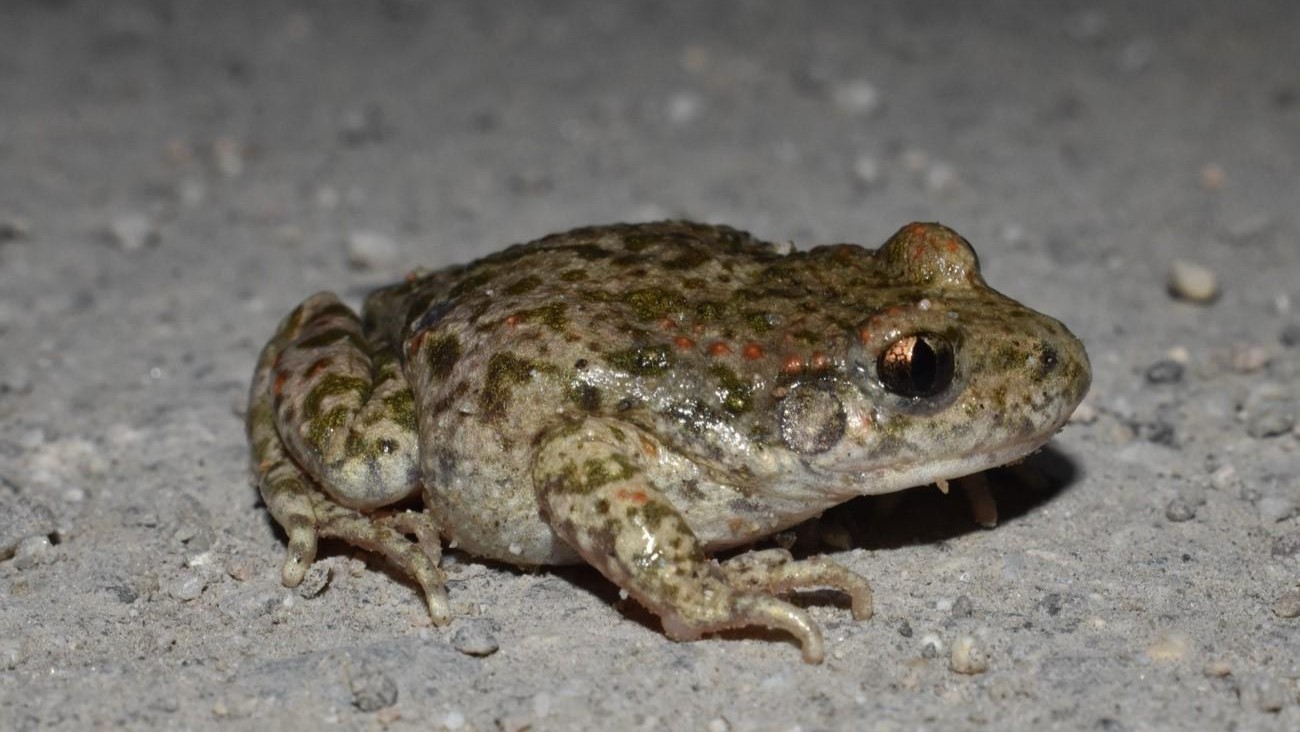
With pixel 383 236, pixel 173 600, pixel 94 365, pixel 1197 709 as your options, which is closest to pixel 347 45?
pixel 383 236

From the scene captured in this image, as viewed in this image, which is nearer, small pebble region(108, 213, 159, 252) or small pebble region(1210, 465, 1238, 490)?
small pebble region(1210, 465, 1238, 490)

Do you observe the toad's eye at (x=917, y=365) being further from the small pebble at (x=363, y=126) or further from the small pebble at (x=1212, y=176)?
the small pebble at (x=363, y=126)

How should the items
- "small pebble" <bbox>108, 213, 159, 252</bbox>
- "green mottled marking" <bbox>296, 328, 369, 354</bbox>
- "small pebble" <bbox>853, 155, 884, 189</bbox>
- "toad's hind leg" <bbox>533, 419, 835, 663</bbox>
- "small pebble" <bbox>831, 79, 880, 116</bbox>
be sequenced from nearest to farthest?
"toad's hind leg" <bbox>533, 419, 835, 663</bbox>, "green mottled marking" <bbox>296, 328, 369, 354</bbox>, "small pebble" <bbox>108, 213, 159, 252</bbox>, "small pebble" <bbox>853, 155, 884, 189</bbox>, "small pebble" <bbox>831, 79, 880, 116</bbox>

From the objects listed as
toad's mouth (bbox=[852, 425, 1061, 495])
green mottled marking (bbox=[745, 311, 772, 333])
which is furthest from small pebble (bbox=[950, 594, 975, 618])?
green mottled marking (bbox=[745, 311, 772, 333])

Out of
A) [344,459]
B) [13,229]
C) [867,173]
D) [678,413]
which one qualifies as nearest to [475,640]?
[344,459]

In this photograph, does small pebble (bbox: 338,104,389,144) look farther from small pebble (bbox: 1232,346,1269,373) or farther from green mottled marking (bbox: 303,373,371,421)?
small pebble (bbox: 1232,346,1269,373)

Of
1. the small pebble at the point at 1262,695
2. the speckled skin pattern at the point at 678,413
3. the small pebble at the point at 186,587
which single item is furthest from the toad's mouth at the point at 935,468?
the small pebble at the point at 186,587
